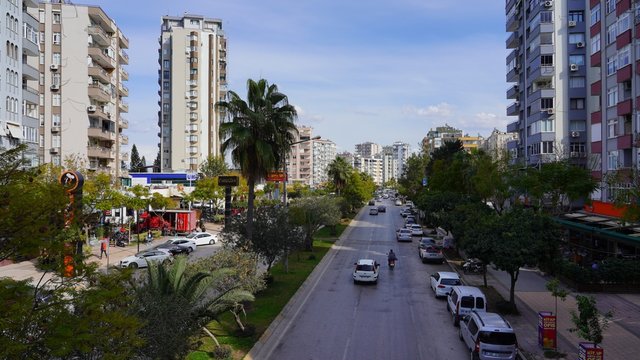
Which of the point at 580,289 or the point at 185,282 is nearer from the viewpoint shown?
the point at 185,282

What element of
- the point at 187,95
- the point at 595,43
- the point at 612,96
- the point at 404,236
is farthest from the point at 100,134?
the point at 612,96

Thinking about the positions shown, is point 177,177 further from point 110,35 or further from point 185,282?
point 185,282

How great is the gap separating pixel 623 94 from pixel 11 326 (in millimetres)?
39367

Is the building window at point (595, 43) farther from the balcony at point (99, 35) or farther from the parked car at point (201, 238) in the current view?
the balcony at point (99, 35)

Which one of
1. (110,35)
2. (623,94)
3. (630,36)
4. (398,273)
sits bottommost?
(398,273)

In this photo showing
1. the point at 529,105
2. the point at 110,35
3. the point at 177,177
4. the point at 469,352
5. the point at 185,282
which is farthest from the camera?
the point at 177,177

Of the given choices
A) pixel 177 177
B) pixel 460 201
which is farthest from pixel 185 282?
pixel 177 177

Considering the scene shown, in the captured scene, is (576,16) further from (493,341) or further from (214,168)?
(214,168)

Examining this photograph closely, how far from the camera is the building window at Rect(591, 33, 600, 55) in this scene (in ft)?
136

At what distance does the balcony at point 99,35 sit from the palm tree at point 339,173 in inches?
1504

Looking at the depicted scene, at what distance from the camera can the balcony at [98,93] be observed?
205 ft

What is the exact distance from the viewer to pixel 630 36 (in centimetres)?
3509

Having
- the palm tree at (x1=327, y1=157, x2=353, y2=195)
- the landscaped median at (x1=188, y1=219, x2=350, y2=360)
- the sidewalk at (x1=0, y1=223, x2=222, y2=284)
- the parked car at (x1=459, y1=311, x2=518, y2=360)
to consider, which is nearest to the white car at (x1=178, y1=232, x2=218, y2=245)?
the sidewalk at (x1=0, y1=223, x2=222, y2=284)

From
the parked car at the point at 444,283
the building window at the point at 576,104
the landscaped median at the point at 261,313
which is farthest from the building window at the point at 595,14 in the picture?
the landscaped median at the point at 261,313
